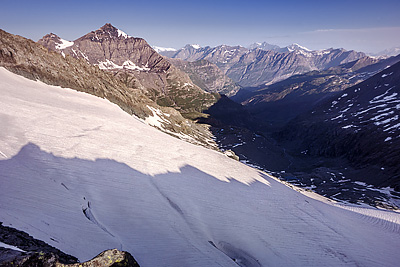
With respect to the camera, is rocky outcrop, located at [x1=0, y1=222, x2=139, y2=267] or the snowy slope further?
the snowy slope

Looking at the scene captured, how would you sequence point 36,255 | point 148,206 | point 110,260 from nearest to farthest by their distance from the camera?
point 36,255 → point 110,260 → point 148,206

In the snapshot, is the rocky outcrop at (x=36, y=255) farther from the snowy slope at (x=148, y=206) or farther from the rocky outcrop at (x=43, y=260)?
the snowy slope at (x=148, y=206)

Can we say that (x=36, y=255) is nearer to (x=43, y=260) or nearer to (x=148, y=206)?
(x=43, y=260)

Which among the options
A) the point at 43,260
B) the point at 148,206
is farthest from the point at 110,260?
the point at 148,206

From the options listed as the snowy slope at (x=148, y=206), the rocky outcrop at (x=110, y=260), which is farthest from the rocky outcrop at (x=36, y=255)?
the snowy slope at (x=148, y=206)

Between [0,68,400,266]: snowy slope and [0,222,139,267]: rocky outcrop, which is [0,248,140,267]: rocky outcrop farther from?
[0,68,400,266]: snowy slope

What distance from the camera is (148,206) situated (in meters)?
19.8

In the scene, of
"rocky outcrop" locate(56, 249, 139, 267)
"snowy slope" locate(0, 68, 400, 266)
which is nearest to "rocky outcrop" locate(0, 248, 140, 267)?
"rocky outcrop" locate(56, 249, 139, 267)

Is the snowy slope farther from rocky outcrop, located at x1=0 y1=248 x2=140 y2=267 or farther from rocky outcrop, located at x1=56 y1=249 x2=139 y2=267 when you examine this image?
rocky outcrop, located at x1=0 y1=248 x2=140 y2=267

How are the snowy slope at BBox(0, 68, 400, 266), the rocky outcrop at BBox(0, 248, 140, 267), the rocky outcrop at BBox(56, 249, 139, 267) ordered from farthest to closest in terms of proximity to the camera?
1. the snowy slope at BBox(0, 68, 400, 266)
2. the rocky outcrop at BBox(56, 249, 139, 267)
3. the rocky outcrop at BBox(0, 248, 140, 267)

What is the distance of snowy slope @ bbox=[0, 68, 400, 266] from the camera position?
15.3 meters

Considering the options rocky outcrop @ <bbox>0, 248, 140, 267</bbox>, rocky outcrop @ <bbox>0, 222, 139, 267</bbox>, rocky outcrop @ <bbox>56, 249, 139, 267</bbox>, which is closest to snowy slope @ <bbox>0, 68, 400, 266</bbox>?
rocky outcrop @ <bbox>0, 222, 139, 267</bbox>

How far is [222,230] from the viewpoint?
67.1 feet

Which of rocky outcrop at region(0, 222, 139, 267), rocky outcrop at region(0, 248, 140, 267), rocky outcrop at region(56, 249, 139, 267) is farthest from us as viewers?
rocky outcrop at region(56, 249, 139, 267)
